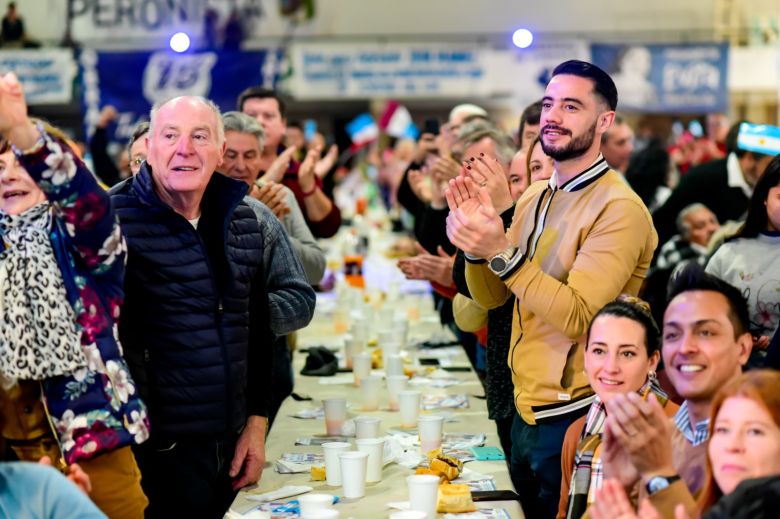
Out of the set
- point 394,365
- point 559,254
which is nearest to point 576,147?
point 559,254

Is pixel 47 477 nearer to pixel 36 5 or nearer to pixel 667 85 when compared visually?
pixel 667 85

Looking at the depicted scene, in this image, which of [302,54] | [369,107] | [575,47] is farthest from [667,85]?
[369,107]

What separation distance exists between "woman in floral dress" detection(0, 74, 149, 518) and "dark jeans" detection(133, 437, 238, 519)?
45 centimetres

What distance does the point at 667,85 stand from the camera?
15.6 meters

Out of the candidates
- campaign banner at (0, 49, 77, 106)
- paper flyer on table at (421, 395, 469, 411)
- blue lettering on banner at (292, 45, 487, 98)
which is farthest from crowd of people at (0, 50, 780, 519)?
campaign banner at (0, 49, 77, 106)

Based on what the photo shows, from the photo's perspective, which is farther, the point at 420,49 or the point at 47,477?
the point at 420,49

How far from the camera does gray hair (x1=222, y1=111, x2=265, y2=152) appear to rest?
4.69 meters

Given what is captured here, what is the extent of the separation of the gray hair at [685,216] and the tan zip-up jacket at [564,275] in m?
3.61

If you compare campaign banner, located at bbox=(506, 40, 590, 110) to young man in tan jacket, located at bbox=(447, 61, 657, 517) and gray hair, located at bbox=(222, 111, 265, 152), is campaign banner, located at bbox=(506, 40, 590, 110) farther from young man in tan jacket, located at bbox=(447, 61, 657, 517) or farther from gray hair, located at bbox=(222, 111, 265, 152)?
young man in tan jacket, located at bbox=(447, 61, 657, 517)

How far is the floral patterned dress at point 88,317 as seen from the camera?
8.43 feet

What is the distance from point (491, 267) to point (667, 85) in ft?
43.0

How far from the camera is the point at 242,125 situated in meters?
4.71

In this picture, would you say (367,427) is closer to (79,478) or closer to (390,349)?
(79,478)

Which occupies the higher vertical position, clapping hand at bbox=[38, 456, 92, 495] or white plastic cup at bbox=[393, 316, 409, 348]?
clapping hand at bbox=[38, 456, 92, 495]
